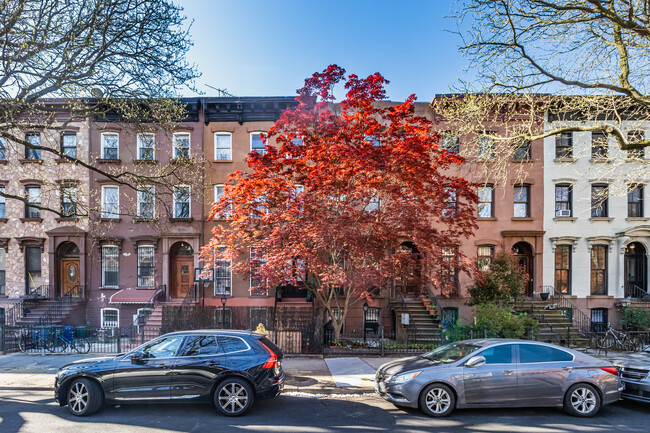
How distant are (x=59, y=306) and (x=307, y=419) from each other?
1620 cm

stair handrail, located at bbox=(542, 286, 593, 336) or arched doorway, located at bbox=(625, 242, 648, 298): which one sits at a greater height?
arched doorway, located at bbox=(625, 242, 648, 298)

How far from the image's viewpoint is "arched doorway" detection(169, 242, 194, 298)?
19.6m

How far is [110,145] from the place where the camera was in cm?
1988

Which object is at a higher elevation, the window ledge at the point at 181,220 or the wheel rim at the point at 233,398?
the window ledge at the point at 181,220

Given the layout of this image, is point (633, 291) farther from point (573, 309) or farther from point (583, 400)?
point (583, 400)

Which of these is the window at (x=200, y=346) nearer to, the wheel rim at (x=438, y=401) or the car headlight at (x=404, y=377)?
the car headlight at (x=404, y=377)

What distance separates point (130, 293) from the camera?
18828 mm

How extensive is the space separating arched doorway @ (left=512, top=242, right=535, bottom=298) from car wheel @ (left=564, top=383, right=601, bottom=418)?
1202 centimetres

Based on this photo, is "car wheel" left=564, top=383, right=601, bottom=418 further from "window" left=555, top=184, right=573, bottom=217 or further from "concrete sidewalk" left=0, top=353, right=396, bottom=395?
"window" left=555, top=184, right=573, bottom=217

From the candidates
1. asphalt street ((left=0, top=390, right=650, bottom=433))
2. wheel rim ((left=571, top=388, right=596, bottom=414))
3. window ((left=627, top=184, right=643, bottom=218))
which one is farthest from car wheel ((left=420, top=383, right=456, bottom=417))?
window ((left=627, top=184, right=643, bottom=218))

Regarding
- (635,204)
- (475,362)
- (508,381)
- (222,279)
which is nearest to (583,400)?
(508,381)

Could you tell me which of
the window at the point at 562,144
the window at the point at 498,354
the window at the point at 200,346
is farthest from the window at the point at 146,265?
the window at the point at 562,144

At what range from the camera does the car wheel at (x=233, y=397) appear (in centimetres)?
732

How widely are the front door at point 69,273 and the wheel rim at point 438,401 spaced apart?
18910mm
